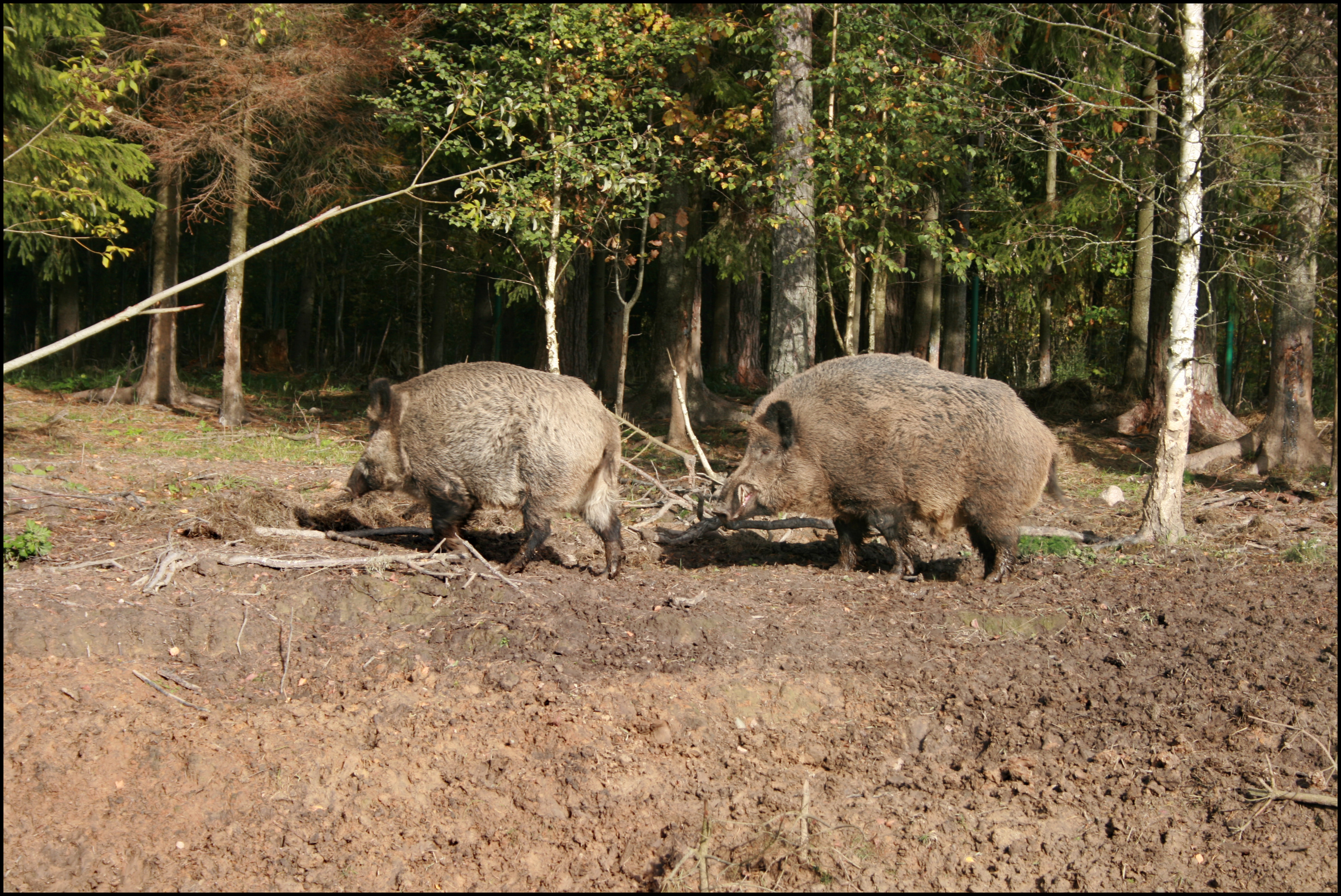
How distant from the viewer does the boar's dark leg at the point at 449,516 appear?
698 centimetres

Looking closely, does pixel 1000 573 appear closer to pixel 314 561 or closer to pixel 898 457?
pixel 898 457

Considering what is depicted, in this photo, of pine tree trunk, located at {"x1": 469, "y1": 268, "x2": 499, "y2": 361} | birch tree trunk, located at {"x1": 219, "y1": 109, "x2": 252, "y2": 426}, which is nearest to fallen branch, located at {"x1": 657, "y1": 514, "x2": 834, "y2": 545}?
birch tree trunk, located at {"x1": 219, "y1": 109, "x2": 252, "y2": 426}

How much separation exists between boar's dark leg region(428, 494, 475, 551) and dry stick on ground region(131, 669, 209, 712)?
2.18m

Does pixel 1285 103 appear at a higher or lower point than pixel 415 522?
higher

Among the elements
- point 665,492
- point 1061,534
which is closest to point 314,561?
point 665,492

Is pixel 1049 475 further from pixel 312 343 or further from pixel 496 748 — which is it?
pixel 312 343

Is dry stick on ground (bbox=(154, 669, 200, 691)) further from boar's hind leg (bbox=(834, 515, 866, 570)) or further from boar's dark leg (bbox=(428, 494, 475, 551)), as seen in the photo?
boar's hind leg (bbox=(834, 515, 866, 570))

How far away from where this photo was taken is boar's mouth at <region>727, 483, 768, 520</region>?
24.0 feet

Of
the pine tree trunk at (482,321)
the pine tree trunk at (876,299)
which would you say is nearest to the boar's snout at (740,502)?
the pine tree trunk at (876,299)

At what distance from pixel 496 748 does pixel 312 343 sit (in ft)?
96.1

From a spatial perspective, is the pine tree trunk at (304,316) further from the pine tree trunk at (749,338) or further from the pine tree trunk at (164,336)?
the pine tree trunk at (749,338)

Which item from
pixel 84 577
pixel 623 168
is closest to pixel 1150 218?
pixel 623 168

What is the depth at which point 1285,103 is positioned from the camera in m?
9.52

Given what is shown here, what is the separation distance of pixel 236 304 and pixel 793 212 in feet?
29.6
